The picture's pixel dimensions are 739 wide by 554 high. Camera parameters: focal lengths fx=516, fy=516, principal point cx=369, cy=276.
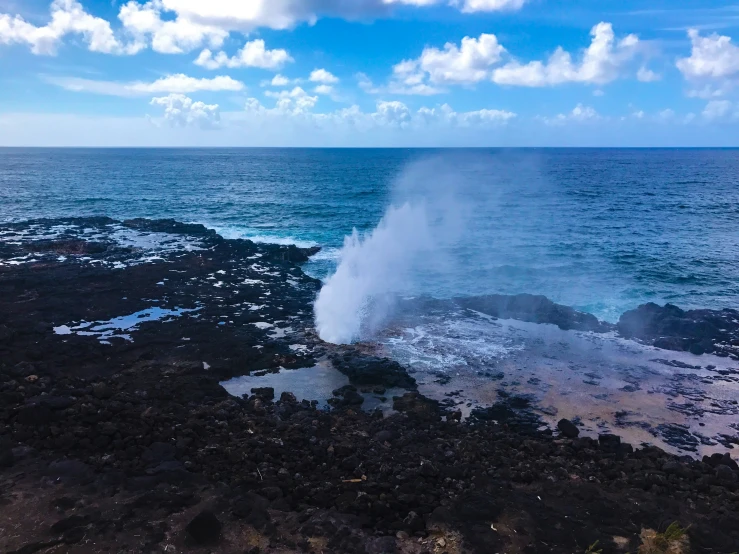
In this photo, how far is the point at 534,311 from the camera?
3127 centimetres

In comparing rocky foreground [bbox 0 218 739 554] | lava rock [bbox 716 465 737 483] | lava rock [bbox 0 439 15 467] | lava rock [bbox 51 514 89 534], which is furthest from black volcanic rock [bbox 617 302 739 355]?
lava rock [bbox 0 439 15 467]

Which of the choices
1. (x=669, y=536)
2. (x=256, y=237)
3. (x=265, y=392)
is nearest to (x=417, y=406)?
(x=265, y=392)

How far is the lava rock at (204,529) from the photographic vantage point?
38.0 feet

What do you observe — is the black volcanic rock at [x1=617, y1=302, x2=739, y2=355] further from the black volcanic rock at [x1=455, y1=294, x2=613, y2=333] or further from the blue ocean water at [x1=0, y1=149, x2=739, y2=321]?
the blue ocean water at [x1=0, y1=149, x2=739, y2=321]

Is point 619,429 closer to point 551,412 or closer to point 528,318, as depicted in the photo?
point 551,412

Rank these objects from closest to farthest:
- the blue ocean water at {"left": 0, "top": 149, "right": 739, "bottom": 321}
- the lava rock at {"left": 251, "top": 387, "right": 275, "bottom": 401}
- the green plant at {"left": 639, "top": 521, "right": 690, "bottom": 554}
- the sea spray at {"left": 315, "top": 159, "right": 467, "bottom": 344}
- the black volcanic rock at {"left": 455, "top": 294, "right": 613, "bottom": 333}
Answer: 1. the green plant at {"left": 639, "top": 521, "right": 690, "bottom": 554}
2. the lava rock at {"left": 251, "top": 387, "right": 275, "bottom": 401}
3. the sea spray at {"left": 315, "top": 159, "right": 467, "bottom": 344}
4. the black volcanic rock at {"left": 455, "top": 294, "right": 613, "bottom": 333}
5. the blue ocean water at {"left": 0, "top": 149, "right": 739, "bottom": 321}

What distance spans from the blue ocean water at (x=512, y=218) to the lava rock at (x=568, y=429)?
53.6 feet

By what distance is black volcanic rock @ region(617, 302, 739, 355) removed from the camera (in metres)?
26.5

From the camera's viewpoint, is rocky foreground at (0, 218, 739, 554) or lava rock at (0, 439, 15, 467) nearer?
rocky foreground at (0, 218, 739, 554)

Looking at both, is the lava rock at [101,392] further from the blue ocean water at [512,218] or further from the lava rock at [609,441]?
the blue ocean water at [512,218]

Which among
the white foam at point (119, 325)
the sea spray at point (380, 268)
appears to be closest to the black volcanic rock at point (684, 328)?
the sea spray at point (380, 268)

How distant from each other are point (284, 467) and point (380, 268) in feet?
83.6

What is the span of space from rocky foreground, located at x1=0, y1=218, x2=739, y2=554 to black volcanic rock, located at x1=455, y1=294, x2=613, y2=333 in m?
10.7

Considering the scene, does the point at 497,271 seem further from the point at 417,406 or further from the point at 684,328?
the point at 417,406
